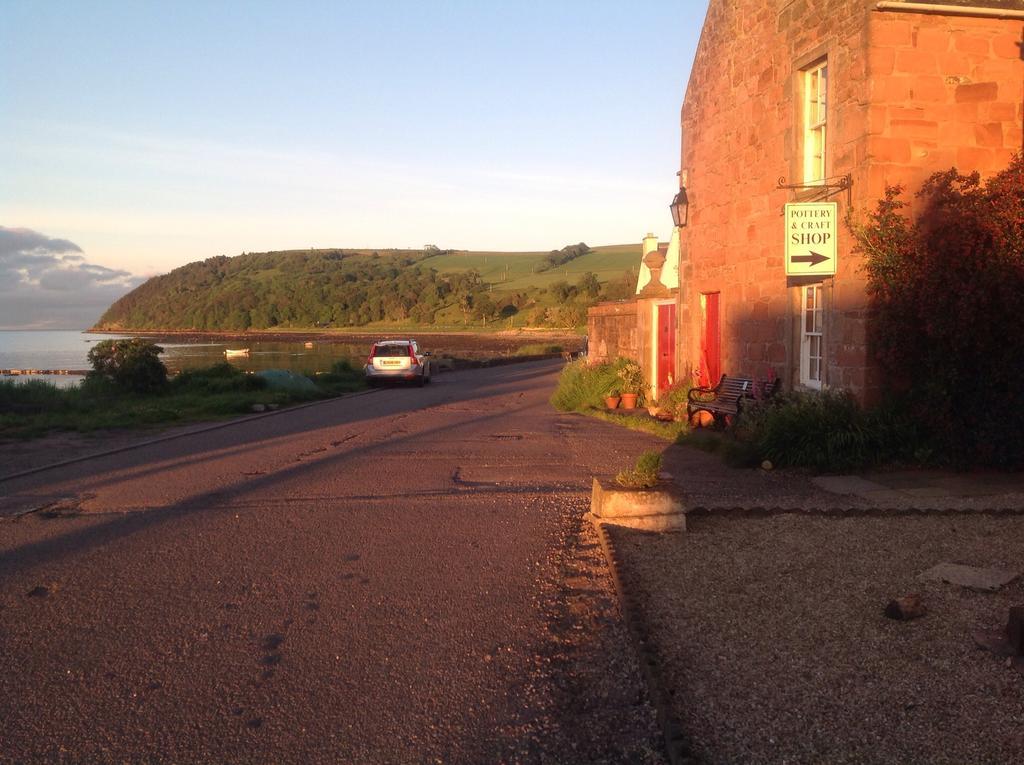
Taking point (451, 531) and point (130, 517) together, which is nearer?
Result: point (451, 531)

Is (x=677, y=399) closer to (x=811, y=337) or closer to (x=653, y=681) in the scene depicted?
(x=811, y=337)

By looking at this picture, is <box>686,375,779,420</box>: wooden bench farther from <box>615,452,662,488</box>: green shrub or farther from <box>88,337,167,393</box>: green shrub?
<box>88,337,167,393</box>: green shrub

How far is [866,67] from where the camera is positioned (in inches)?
408

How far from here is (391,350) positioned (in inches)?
1199

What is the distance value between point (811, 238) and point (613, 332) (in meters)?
11.5

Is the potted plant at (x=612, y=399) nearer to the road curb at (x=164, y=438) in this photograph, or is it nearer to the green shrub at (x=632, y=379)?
the green shrub at (x=632, y=379)

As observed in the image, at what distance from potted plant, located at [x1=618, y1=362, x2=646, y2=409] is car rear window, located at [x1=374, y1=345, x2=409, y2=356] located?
12.1m

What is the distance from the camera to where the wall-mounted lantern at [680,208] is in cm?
1591

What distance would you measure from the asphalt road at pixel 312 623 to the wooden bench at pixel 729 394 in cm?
351

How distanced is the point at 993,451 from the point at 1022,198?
8.39ft

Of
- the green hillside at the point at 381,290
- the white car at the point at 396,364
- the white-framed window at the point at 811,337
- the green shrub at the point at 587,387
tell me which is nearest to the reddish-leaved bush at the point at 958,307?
the white-framed window at the point at 811,337

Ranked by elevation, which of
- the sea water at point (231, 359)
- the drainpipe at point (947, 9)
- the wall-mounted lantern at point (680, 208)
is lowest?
the sea water at point (231, 359)

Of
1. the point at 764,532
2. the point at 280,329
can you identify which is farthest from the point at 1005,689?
the point at 280,329

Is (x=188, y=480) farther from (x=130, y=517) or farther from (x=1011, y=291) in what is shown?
(x=1011, y=291)
